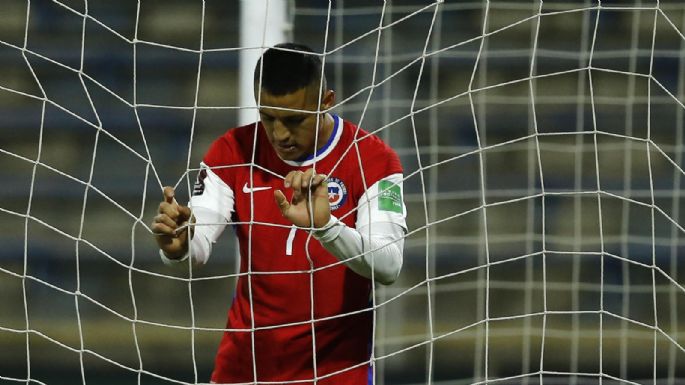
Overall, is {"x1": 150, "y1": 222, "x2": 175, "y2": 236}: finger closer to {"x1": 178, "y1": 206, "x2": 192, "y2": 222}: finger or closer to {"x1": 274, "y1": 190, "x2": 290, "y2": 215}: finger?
{"x1": 178, "y1": 206, "x2": 192, "y2": 222}: finger

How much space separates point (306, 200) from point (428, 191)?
2008 millimetres

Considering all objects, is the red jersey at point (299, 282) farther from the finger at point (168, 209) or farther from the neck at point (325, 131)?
the finger at point (168, 209)

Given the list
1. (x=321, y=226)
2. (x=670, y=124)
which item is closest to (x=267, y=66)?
(x=321, y=226)

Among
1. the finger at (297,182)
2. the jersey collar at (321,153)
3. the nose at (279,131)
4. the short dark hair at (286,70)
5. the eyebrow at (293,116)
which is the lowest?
the finger at (297,182)

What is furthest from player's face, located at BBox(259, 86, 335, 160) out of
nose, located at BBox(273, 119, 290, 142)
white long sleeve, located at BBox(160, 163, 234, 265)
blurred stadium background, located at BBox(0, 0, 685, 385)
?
blurred stadium background, located at BBox(0, 0, 685, 385)

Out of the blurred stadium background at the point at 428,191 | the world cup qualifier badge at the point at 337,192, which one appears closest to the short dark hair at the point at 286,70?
the world cup qualifier badge at the point at 337,192

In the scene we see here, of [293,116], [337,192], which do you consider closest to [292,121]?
[293,116]

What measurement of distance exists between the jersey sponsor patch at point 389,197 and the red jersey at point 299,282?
0.02 m

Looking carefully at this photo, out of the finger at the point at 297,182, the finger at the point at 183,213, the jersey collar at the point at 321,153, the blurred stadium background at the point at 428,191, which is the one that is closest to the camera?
the finger at the point at 297,182

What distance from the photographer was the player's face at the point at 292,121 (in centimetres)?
178

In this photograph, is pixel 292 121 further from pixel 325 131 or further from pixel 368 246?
pixel 368 246

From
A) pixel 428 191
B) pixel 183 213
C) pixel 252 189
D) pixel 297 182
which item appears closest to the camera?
pixel 297 182

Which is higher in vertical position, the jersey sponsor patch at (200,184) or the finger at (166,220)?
the jersey sponsor patch at (200,184)

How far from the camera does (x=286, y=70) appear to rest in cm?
182
